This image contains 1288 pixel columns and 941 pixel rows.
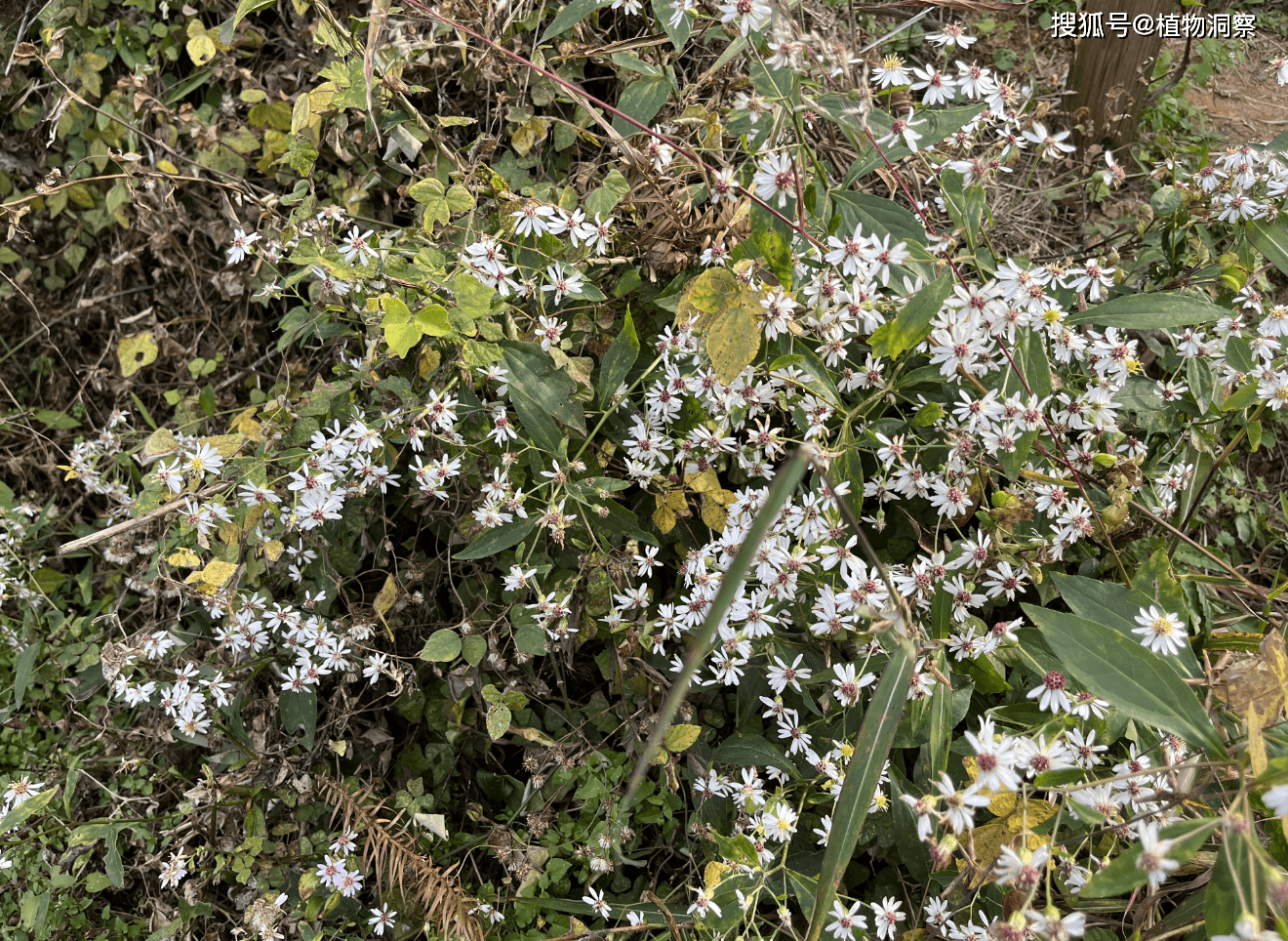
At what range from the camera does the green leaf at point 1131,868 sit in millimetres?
997

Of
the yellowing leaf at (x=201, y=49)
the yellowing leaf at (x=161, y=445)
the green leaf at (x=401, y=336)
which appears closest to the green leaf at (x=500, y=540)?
the green leaf at (x=401, y=336)

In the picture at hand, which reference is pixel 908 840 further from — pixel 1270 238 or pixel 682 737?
pixel 1270 238

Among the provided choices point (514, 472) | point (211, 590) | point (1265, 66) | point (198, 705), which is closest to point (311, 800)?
point (198, 705)

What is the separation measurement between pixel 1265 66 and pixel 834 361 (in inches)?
98.1

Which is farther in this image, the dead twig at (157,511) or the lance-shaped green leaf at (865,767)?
the dead twig at (157,511)

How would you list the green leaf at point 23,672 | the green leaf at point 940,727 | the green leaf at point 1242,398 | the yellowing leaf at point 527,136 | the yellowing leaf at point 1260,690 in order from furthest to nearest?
the green leaf at point 23,672 → the yellowing leaf at point 527,136 → the green leaf at point 1242,398 → the green leaf at point 940,727 → the yellowing leaf at point 1260,690

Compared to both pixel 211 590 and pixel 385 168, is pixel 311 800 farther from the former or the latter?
pixel 385 168

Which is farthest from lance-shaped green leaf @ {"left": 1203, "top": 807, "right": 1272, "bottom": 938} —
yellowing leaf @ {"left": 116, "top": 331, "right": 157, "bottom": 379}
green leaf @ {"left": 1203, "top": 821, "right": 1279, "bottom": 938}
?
yellowing leaf @ {"left": 116, "top": 331, "right": 157, "bottom": 379}

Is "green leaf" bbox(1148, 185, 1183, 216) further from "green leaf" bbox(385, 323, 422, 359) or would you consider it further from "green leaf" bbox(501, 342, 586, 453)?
"green leaf" bbox(385, 323, 422, 359)

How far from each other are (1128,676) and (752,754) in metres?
0.76

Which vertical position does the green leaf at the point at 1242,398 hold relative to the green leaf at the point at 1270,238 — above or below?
below

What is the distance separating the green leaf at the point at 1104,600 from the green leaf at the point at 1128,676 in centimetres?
24

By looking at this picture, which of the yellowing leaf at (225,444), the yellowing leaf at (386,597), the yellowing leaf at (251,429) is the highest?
the yellowing leaf at (251,429)

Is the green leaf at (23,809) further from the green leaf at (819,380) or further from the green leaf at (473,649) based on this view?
the green leaf at (819,380)
